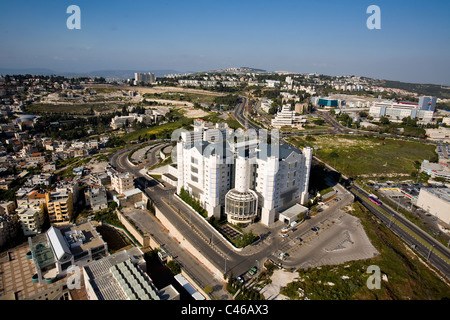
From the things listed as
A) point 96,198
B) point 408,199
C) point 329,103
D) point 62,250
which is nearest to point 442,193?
point 408,199

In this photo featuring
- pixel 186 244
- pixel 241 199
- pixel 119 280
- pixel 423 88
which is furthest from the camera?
pixel 423 88

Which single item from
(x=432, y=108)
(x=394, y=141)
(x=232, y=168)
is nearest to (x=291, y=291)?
(x=232, y=168)

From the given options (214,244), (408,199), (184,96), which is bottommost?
(214,244)

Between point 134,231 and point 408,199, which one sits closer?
point 134,231

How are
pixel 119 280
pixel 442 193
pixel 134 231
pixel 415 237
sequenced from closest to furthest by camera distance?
pixel 119 280
pixel 134 231
pixel 415 237
pixel 442 193

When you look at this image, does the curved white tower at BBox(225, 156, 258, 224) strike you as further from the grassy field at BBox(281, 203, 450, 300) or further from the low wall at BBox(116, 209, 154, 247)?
the low wall at BBox(116, 209, 154, 247)

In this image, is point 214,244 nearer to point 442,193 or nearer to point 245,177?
point 245,177

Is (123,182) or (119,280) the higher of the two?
(123,182)
